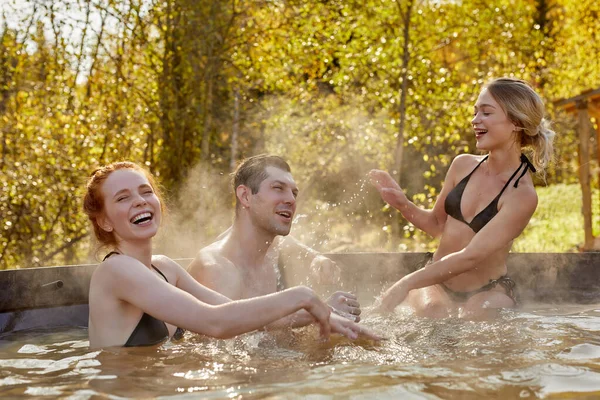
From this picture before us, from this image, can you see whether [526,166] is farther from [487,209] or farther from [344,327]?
[344,327]

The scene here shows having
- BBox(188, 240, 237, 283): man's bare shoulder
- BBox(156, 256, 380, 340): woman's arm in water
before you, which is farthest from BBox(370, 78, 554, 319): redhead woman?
BBox(188, 240, 237, 283): man's bare shoulder

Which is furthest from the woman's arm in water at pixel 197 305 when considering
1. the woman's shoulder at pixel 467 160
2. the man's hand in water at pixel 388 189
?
the woman's shoulder at pixel 467 160

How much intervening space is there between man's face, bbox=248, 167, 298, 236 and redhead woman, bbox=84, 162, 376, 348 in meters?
0.68

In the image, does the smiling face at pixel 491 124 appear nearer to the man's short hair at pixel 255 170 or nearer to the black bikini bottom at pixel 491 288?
the black bikini bottom at pixel 491 288

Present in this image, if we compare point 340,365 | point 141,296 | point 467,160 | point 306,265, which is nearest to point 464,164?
point 467,160

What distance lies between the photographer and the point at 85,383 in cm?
297

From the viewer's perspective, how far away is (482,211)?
15.0ft

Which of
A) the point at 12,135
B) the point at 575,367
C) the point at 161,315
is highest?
the point at 12,135

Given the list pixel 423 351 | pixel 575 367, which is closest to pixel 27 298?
pixel 423 351

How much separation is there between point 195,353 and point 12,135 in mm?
5816

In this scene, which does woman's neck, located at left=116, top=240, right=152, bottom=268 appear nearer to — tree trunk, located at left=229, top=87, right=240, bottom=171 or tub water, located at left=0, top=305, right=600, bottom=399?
tub water, located at left=0, top=305, right=600, bottom=399

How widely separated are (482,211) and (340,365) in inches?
72.1

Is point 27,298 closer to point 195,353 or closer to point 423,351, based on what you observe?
point 195,353

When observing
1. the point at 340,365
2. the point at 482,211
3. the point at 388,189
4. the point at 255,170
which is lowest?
the point at 340,365
